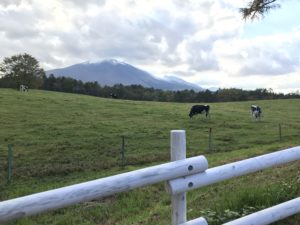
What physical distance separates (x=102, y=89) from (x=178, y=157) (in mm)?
99719

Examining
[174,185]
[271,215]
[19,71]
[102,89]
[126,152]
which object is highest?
[19,71]

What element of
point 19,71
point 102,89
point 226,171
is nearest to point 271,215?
point 226,171

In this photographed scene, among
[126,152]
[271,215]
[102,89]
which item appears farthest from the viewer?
[102,89]

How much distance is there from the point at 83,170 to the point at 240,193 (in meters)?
12.0

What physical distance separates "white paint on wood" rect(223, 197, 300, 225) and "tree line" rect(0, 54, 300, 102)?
64.2 metres

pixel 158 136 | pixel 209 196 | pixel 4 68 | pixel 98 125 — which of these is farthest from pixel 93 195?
pixel 4 68

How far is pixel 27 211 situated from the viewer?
3.53 m

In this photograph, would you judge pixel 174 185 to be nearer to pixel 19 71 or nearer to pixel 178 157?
pixel 178 157

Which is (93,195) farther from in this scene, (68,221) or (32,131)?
(32,131)

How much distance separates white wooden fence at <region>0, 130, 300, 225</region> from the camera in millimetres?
3592

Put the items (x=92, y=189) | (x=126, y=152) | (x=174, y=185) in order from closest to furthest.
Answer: (x=92, y=189), (x=174, y=185), (x=126, y=152)

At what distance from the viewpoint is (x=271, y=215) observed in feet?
17.4

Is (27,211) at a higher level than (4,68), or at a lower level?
lower

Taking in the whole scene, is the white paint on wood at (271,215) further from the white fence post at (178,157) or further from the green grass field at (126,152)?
the white fence post at (178,157)
